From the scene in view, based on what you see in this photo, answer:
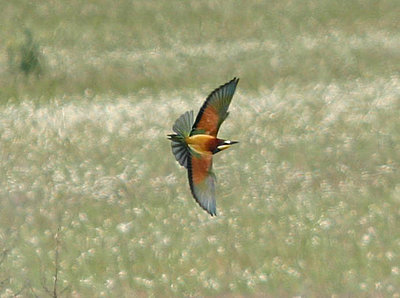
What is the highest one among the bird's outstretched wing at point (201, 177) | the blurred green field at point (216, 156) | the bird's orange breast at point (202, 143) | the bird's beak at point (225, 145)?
the bird's beak at point (225, 145)

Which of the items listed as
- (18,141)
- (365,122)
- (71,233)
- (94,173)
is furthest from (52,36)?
(365,122)

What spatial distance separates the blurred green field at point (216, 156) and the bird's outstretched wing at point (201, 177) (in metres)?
8.18

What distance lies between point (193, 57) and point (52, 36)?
5013 mm

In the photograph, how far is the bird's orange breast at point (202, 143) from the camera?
12.4 meters

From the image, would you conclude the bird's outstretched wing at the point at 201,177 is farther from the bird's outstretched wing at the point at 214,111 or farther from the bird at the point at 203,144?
the bird's outstretched wing at the point at 214,111

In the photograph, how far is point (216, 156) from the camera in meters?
25.6

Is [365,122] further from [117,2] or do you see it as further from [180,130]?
[180,130]

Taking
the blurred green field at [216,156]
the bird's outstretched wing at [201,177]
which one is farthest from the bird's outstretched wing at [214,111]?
the blurred green field at [216,156]

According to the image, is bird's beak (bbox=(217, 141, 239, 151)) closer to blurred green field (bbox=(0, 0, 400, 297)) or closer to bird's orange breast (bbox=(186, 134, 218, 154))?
bird's orange breast (bbox=(186, 134, 218, 154))

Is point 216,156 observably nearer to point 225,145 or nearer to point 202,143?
point 202,143

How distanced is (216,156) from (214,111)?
1264 cm

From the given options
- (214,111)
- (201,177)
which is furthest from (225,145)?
(214,111)

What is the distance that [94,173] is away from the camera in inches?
987

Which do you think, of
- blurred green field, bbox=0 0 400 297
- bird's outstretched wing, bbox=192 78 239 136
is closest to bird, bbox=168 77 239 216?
bird's outstretched wing, bbox=192 78 239 136
